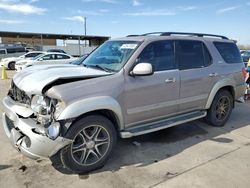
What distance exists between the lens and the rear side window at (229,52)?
5.36 m

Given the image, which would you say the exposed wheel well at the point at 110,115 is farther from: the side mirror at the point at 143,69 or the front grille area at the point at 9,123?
the front grille area at the point at 9,123

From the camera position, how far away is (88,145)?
354 cm

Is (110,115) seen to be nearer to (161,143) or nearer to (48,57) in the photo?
(161,143)

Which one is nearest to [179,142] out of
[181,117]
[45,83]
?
[181,117]

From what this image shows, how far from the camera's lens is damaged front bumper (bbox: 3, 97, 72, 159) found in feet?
10.1

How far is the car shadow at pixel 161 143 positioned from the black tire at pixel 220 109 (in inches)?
5.5

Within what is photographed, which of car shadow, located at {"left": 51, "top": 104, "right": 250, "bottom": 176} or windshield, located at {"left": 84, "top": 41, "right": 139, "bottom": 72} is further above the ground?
windshield, located at {"left": 84, "top": 41, "right": 139, "bottom": 72}

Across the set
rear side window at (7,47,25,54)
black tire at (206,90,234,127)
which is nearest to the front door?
black tire at (206,90,234,127)

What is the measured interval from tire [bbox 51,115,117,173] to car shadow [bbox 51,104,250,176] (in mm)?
143

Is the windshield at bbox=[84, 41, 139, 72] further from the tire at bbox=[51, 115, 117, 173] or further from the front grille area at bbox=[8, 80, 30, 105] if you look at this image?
the front grille area at bbox=[8, 80, 30, 105]

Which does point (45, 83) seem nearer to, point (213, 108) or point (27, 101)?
point (27, 101)

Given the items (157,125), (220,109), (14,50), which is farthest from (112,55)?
(14,50)

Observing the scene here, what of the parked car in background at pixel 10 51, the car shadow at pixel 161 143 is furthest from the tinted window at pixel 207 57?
the parked car in background at pixel 10 51

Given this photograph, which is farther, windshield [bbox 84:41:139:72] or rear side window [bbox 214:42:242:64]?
rear side window [bbox 214:42:242:64]
